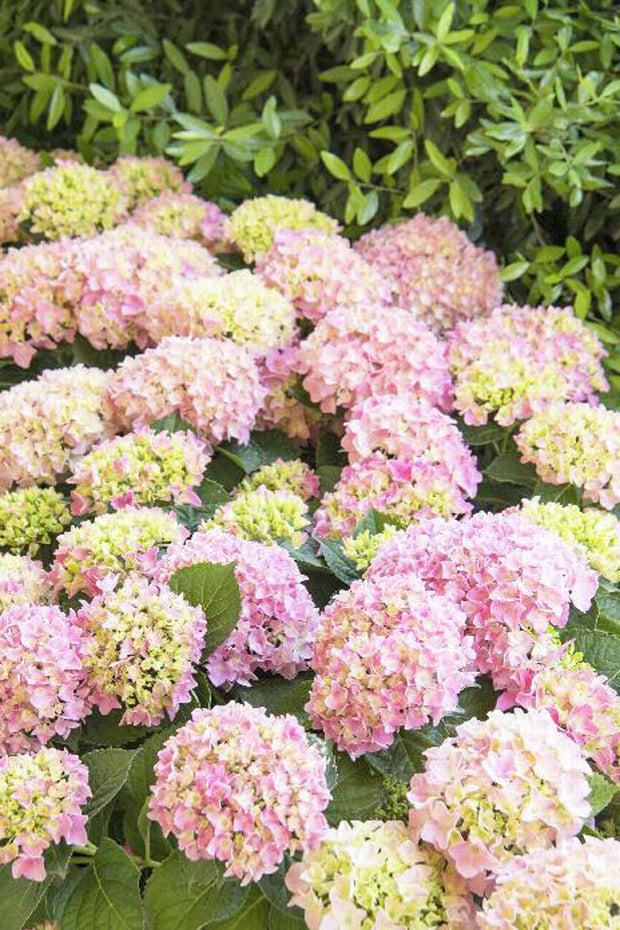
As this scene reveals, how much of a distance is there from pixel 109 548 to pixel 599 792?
59cm

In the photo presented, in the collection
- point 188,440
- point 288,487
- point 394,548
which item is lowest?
point 288,487

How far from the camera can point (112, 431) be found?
5.33ft

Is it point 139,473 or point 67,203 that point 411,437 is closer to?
point 139,473

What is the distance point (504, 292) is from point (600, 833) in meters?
1.28

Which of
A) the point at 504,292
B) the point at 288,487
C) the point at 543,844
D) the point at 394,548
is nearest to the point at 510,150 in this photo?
the point at 504,292

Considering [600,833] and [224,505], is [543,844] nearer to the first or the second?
[600,833]

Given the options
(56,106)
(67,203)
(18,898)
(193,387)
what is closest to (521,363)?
(193,387)

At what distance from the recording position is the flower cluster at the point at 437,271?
78.0 inches

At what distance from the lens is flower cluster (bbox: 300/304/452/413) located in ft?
5.40

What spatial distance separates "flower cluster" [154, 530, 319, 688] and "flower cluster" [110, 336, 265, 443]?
1.21 ft

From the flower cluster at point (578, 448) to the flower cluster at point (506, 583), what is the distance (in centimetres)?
31

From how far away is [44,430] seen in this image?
5.06ft

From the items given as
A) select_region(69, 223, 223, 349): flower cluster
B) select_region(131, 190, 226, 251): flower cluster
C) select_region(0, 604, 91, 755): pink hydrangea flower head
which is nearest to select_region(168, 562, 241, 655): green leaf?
select_region(0, 604, 91, 755): pink hydrangea flower head

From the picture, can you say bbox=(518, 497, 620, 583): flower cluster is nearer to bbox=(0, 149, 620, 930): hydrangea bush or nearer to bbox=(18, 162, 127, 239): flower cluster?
bbox=(0, 149, 620, 930): hydrangea bush
